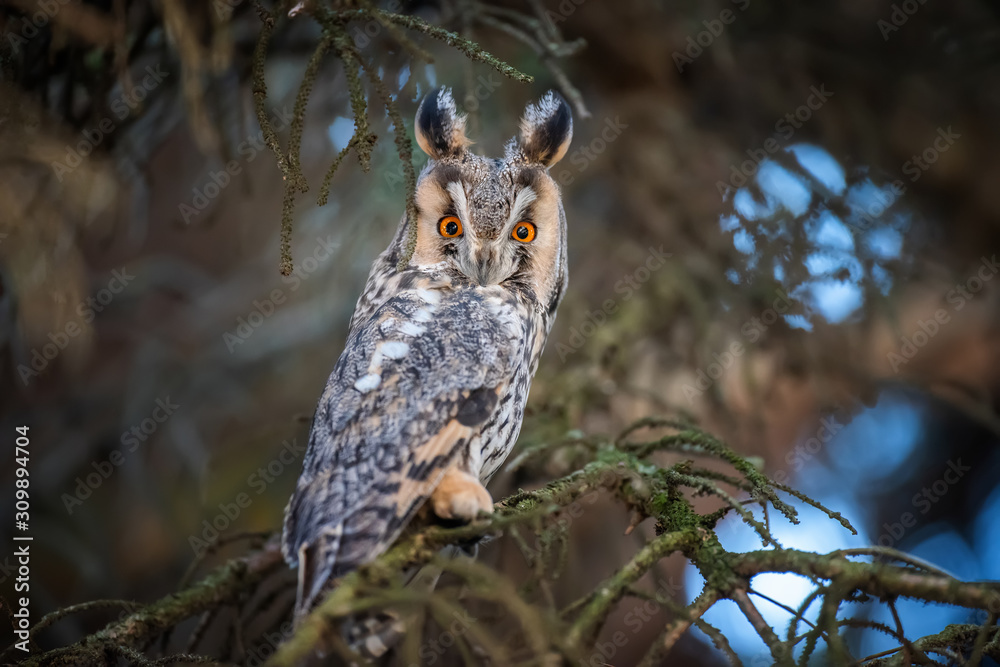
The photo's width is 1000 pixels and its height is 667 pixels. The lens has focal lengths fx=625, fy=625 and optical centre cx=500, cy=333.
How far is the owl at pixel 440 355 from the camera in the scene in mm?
1349

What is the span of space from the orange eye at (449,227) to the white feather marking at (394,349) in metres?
0.43

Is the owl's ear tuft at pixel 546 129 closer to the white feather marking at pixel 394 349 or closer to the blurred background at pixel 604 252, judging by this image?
the blurred background at pixel 604 252

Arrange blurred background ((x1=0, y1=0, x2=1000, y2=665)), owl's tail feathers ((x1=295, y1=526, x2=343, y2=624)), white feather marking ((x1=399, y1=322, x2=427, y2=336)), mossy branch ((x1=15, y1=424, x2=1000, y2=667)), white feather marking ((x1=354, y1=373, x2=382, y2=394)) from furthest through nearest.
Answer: blurred background ((x1=0, y1=0, x2=1000, y2=665)) < white feather marking ((x1=399, y1=322, x2=427, y2=336)) < white feather marking ((x1=354, y1=373, x2=382, y2=394)) < owl's tail feathers ((x1=295, y1=526, x2=343, y2=624)) < mossy branch ((x1=15, y1=424, x2=1000, y2=667))

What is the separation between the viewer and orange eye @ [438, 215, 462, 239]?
1.86m

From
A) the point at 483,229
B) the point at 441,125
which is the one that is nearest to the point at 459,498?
the point at 483,229

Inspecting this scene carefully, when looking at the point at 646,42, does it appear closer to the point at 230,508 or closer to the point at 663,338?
the point at 663,338

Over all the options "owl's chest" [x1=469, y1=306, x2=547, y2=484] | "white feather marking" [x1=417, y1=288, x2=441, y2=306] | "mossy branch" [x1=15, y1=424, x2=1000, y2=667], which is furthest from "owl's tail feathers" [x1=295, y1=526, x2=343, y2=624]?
"white feather marking" [x1=417, y1=288, x2=441, y2=306]

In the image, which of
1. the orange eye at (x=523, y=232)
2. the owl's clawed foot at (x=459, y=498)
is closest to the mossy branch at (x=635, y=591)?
the owl's clawed foot at (x=459, y=498)

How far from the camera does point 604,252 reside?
3129 millimetres

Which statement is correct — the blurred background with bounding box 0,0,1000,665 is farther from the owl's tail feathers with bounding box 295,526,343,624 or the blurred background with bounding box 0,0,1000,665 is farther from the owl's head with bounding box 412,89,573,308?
the owl's tail feathers with bounding box 295,526,343,624

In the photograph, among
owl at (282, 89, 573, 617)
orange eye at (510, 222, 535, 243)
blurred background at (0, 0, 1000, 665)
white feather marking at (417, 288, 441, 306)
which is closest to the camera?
owl at (282, 89, 573, 617)

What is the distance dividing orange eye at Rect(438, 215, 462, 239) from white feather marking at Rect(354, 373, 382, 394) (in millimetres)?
544

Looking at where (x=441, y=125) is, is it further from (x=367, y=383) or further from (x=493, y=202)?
(x=367, y=383)

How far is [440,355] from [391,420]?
221mm
